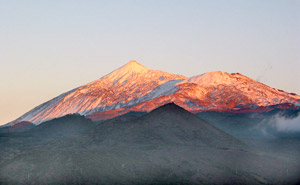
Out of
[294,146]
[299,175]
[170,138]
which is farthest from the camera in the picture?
[294,146]

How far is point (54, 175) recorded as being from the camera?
120 m

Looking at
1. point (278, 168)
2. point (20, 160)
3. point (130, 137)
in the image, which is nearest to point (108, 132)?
point (130, 137)

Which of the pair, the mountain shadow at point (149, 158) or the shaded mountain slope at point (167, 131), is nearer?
the mountain shadow at point (149, 158)

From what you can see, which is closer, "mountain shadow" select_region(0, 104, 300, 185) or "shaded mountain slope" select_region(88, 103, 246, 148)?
"mountain shadow" select_region(0, 104, 300, 185)

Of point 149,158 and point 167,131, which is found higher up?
point 167,131

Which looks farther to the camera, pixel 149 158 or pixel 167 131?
pixel 167 131

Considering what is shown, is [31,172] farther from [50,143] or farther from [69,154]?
[50,143]

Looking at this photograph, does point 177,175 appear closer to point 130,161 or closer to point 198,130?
point 130,161

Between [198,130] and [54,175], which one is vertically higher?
[198,130]

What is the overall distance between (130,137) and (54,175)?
50.4 m

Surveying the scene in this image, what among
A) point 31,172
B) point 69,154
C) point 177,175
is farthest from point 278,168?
point 31,172

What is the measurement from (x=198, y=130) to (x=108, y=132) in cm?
3103

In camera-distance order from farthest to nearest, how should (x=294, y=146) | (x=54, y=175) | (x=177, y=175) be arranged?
(x=294, y=146) < (x=177, y=175) < (x=54, y=175)

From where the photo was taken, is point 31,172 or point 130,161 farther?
point 130,161
